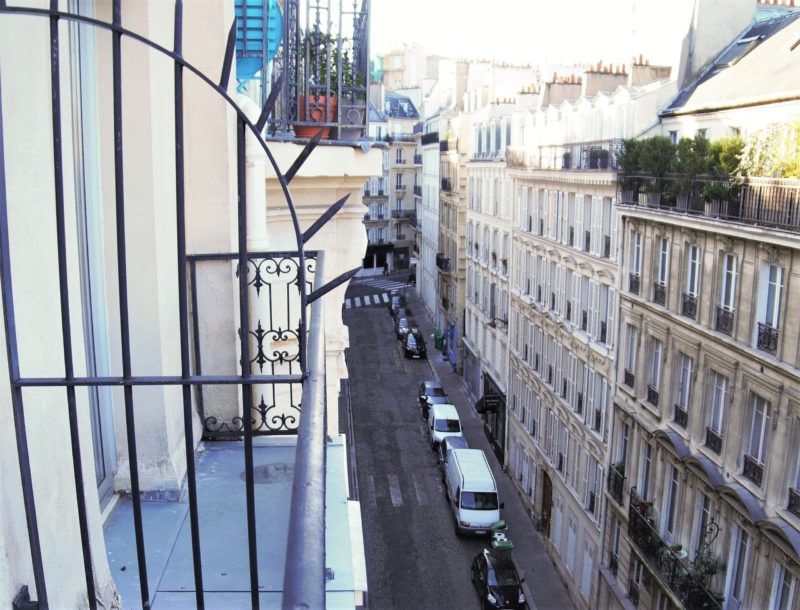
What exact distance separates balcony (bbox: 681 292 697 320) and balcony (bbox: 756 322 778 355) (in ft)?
7.88

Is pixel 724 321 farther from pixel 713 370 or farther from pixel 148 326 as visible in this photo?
pixel 148 326

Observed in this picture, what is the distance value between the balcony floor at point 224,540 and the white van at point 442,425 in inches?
1048

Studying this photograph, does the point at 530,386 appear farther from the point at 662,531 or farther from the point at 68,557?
the point at 68,557

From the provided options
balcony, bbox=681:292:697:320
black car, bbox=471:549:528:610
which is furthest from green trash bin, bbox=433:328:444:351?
balcony, bbox=681:292:697:320

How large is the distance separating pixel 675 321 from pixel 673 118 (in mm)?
6007

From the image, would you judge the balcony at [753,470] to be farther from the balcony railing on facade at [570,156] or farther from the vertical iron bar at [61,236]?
the vertical iron bar at [61,236]

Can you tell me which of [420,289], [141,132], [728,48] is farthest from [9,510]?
[420,289]

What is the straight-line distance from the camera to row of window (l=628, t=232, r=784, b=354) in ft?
47.6

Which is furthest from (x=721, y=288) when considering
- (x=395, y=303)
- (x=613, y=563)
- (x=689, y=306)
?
(x=395, y=303)

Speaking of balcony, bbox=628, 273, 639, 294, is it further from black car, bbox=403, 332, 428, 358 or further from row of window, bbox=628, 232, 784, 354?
black car, bbox=403, 332, 428, 358

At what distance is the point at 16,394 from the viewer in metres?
3.04

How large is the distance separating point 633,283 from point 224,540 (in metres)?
16.8

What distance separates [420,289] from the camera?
66.1 metres

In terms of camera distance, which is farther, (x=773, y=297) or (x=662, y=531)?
(x=662, y=531)
